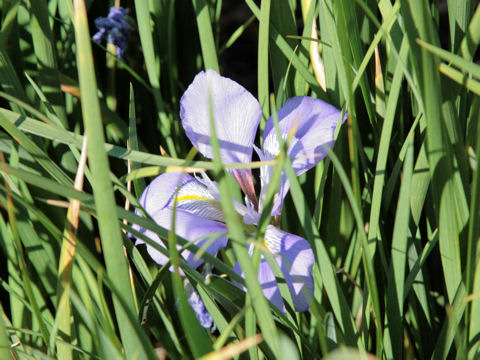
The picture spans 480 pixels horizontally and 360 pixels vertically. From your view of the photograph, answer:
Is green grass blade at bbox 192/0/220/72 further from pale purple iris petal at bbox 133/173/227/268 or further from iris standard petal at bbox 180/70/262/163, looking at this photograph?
pale purple iris petal at bbox 133/173/227/268

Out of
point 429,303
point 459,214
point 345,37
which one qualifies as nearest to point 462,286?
point 459,214

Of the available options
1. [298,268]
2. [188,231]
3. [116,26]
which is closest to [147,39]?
[116,26]

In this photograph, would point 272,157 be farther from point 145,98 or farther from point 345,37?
point 145,98

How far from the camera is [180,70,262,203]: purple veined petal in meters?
0.65

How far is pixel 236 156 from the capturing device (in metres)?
0.70

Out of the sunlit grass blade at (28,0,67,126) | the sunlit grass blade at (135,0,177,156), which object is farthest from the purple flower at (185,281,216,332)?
A: the sunlit grass blade at (28,0,67,126)

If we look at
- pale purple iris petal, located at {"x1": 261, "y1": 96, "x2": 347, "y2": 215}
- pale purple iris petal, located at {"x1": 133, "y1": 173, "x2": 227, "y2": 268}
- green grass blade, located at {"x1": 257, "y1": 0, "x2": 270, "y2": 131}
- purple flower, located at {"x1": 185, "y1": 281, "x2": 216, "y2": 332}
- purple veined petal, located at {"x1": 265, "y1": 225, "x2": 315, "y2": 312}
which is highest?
green grass blade, located at {"x1": 257, "y1": 0, "x2": 270, "y2": 131}

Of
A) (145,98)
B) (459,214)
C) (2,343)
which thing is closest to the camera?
(2,343)

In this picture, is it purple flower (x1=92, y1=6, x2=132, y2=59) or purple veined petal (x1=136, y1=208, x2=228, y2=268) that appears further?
purple flower (x1=92, y1=6, x2=132, y2=59)

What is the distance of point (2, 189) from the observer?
0.52 m

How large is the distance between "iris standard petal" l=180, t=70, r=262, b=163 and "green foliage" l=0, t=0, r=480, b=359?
1.7 inches

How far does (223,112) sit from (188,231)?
0.56 ft

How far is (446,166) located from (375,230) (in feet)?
0.35

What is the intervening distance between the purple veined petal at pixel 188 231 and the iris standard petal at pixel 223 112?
102 millimetres
